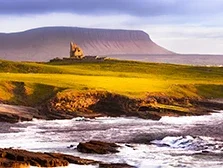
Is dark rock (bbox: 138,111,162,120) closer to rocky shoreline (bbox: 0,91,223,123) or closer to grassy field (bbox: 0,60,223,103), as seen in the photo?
rocky shoreline (bbox: 0,91,223,123)

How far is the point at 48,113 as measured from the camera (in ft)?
286

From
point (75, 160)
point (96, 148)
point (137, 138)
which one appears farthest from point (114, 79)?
point (75, 160)

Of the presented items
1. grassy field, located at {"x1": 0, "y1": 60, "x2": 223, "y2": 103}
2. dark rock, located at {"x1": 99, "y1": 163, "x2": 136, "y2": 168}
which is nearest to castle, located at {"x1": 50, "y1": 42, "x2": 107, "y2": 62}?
grassy field, located at {"x1": 0, "y1": 60, "x2": 223, "y2": 103}

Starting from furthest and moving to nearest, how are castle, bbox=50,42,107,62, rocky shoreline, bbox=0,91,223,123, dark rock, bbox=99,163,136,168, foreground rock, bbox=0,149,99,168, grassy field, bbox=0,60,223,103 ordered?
castle, bbox=50,42,107,62 < grassy field, bbox=0,60,223,103 < rocky shoreline, bbox=0,91,223,123 < dark rock, bbox=99,163,136,168 < foreground rock, bbox=0,149,99,168

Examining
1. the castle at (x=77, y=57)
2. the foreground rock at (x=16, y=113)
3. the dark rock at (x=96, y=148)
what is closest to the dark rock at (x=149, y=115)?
the foreground rock at (x=16, y=113)

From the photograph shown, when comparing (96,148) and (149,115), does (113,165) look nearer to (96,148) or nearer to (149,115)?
(96,148)

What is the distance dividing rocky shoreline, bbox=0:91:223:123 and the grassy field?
3325mm

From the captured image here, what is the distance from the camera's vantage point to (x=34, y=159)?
49.9 metres

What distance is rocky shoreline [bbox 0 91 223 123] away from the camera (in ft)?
285

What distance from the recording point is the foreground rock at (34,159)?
Result: 48.1 metres

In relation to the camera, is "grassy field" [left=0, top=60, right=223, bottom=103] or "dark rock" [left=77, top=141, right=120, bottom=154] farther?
"grassy field" [left=0, top=60, right=223, bottom=103]

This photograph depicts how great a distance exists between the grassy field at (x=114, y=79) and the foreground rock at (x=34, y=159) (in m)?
41.0

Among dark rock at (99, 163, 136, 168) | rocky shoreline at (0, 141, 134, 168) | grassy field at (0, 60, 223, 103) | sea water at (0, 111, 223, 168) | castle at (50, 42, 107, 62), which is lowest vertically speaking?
sea water at (0, 111, 223, 168)

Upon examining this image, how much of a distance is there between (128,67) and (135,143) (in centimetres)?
8371
